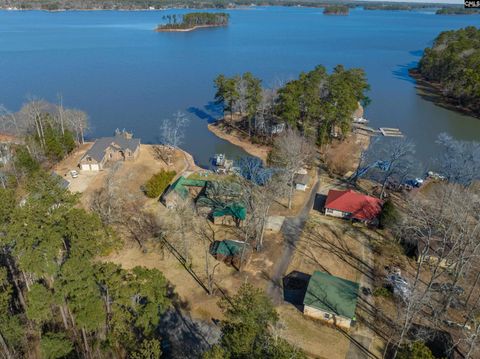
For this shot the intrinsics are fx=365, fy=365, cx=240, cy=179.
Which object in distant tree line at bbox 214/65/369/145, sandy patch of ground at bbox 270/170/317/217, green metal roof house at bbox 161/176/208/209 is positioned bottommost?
sandy patch of ground at bbox 270/170/317/217

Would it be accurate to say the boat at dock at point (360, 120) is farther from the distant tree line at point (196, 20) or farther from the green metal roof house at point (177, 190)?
the distant tree line at point (196, 20)

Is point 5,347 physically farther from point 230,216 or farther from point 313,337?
point 230,216

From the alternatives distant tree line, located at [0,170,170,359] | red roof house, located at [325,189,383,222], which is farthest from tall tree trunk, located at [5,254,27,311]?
red roof house, located at [325,189,383,222]

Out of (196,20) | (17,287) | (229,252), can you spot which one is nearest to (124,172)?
(229,252)

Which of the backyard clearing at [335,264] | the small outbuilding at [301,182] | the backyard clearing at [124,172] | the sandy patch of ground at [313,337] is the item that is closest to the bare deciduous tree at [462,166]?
the backyard clearing at [335,264]

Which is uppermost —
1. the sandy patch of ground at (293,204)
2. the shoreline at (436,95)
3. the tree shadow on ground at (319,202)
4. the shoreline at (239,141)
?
the shoreline at (436,95)

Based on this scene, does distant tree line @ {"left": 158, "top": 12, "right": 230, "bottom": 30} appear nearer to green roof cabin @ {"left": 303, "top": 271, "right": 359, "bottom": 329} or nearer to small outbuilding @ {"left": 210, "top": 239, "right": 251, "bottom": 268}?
small outbuilding @ {"left": 210, "top": 239, "right": 251, "bottom": 268}
